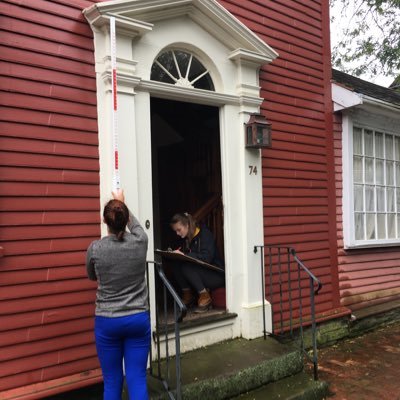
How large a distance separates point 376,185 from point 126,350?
196 inches

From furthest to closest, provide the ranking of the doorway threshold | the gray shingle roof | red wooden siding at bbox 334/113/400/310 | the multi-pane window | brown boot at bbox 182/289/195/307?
the gray shingle roof, the multi-pane window, red wooden siding at bbox 334/113/400/310, brown boot at bbox 182/289/195/307, the doorway threshold

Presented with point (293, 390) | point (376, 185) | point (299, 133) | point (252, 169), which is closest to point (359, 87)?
point (376, 185)

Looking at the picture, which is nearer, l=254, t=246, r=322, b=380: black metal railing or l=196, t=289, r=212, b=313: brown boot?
l=196, t=289, r=212, b=313: brown boot

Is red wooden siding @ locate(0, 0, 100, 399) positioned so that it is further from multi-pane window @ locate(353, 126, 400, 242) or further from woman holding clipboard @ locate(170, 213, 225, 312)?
multi-pane window @ locate(353, 126, 400, 242)

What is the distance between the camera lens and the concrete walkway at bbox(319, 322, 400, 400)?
4.11 meters

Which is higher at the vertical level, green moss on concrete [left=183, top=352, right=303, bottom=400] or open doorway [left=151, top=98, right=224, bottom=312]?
open doorway [left=151, top=98, right=224, bottom=312]

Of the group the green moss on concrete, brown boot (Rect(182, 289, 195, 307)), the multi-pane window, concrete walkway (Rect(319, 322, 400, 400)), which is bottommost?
concrete walkway (Rect(319, 322, 400, 400))

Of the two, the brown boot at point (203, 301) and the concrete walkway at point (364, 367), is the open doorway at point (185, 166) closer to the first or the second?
the brown boot at point (203, 301)

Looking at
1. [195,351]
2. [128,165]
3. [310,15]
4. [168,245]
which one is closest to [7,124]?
[128,165]

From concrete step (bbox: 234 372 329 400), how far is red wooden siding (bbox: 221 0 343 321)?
1507 millimetres

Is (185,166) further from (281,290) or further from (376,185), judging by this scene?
(376,185)

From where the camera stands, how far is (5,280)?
3.10m

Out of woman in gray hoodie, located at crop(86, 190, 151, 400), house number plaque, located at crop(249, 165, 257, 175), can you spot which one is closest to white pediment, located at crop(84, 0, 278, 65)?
house number plaque, located at crop(249, 165, 257, 175)

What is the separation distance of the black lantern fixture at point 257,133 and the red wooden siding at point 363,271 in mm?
1779
